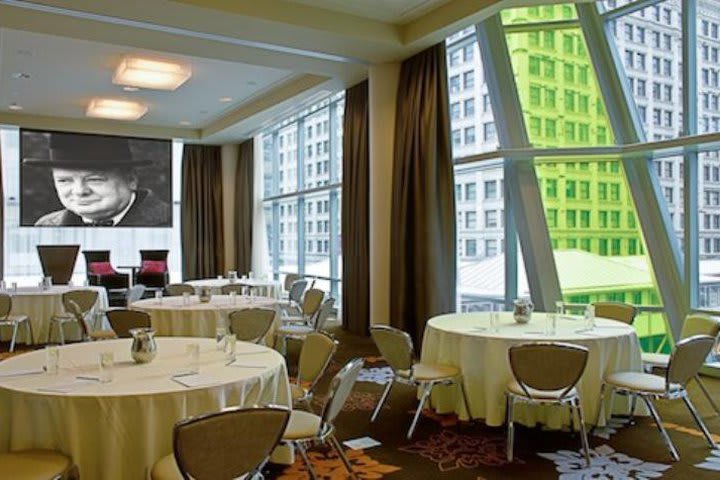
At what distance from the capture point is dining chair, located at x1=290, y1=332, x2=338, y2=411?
3.87m

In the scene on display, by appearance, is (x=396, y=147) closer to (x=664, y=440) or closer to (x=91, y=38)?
(x=91, y=38)

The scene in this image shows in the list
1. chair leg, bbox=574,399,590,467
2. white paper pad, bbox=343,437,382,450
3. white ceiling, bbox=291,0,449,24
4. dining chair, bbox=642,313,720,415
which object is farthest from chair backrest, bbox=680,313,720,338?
white ceiling, bbox=291,0,449,24

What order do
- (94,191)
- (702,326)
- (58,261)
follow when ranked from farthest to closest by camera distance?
(94,191)
(58,261)
(702,326)

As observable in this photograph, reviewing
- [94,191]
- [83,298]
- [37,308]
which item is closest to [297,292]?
[83,298]

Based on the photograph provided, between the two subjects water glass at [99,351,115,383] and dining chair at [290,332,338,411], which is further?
dining chair at [290,332,338,411]

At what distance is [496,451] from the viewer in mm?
4023

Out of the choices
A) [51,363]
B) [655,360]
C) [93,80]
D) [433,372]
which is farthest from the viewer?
[93,80]

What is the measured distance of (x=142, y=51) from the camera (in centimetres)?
791

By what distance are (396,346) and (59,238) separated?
10870 millimetres

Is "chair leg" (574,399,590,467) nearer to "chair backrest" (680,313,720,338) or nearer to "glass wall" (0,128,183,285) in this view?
"chair backrest" (680,313,720,338)

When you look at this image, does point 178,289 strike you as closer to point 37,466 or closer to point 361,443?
point 361,443

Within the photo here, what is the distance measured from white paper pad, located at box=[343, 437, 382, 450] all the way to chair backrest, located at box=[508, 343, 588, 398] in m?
1.16

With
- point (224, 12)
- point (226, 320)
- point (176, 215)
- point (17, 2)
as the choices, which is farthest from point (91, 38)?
→ point (176, 215)

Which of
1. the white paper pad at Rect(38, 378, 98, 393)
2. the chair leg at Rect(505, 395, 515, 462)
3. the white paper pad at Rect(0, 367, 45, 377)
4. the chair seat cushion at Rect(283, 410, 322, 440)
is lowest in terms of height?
the chair leg at Rect(505, 395, 515, 462)
